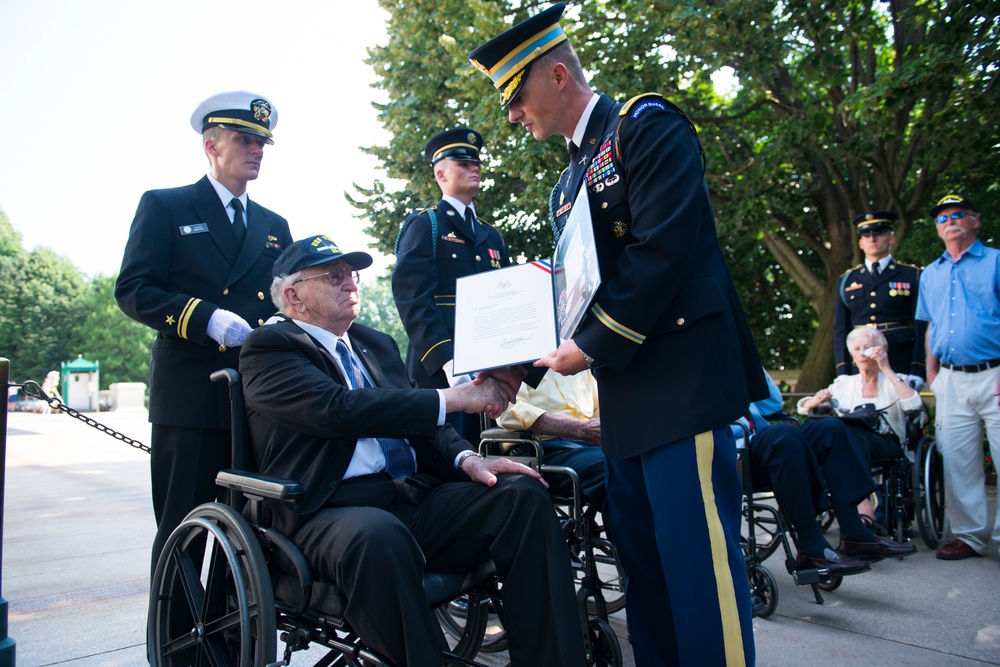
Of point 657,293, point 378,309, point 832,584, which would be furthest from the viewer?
point 378,309

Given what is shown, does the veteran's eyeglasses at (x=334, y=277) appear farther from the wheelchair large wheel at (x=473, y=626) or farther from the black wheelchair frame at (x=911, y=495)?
the black wheelchair frame at (x=911, y=495)

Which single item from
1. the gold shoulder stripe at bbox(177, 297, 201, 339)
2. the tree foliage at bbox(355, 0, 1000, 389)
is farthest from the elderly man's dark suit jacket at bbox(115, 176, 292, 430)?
the tree foliage at bbox(355, 0, 1000, 389)

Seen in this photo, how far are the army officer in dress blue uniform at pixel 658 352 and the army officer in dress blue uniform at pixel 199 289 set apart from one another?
1254mm

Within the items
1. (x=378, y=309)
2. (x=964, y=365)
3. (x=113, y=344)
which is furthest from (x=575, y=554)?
(x=378, y=309)

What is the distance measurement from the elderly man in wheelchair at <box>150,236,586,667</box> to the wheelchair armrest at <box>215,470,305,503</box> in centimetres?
12

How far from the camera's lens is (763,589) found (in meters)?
3.58

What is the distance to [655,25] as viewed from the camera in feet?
28.3

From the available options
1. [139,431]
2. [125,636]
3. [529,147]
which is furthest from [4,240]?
[125,636]

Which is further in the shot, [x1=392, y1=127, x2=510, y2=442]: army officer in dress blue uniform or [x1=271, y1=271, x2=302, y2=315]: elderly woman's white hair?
[x1=392, y1=127, x2=510, y2=442]: army officer in dress blue uniform

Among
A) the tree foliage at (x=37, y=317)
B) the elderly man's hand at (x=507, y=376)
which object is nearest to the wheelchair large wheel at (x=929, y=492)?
the elderly man's hand at (x=507, y=376)

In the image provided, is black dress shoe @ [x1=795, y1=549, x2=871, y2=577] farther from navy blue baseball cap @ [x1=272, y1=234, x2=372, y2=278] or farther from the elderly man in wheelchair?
navy blue baseball cap @ [x1=272, y1=234, x2=372, y2=278]

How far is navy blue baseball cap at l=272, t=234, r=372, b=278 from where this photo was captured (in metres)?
2.69

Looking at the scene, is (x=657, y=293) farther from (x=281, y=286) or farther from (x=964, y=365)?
(x=964, y=365)

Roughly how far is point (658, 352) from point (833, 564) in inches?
80.6
